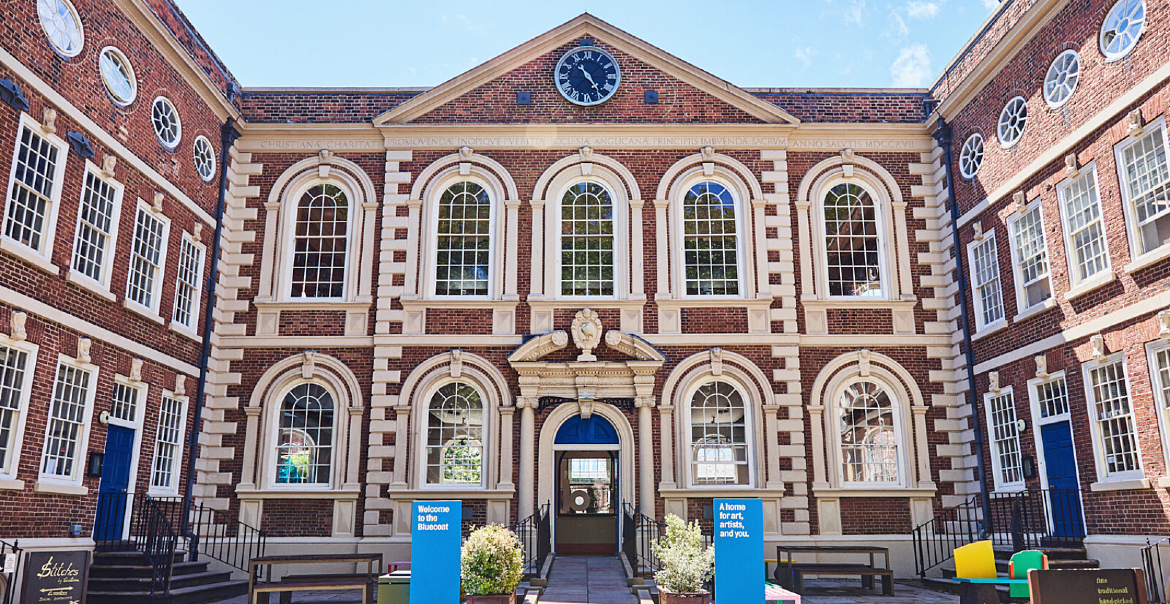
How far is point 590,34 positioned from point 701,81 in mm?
2496

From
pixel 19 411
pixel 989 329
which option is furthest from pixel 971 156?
pixel 19 411

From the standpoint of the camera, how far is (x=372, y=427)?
54.6 ft

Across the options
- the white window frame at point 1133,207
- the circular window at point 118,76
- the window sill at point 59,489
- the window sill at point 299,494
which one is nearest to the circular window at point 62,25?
the circular window at point 118,76

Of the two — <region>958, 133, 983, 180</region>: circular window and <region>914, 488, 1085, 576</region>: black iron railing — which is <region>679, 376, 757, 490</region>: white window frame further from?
<region>958, 133, 983, 180</region>: circular window

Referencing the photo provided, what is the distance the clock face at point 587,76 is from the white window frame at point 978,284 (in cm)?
761

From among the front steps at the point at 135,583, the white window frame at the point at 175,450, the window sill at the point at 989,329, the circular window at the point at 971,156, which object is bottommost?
the front steps at the point at 135,583

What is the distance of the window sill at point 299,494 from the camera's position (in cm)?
1638

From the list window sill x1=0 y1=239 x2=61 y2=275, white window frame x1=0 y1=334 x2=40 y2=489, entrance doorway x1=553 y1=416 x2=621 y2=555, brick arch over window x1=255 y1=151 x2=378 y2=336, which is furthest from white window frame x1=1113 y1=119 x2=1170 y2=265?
white window frame x1=0 y1=334 x2=40 y2=489

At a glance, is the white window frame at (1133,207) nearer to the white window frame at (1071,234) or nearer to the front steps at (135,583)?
the white window frame at (1071,234)

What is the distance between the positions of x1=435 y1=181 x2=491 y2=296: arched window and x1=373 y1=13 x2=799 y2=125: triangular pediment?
158cm

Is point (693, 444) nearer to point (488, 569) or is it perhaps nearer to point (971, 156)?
point (971, 156)

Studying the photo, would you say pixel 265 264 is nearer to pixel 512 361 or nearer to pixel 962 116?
pixel 512 361

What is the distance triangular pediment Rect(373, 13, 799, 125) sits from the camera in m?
18.2

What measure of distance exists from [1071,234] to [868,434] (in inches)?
204
